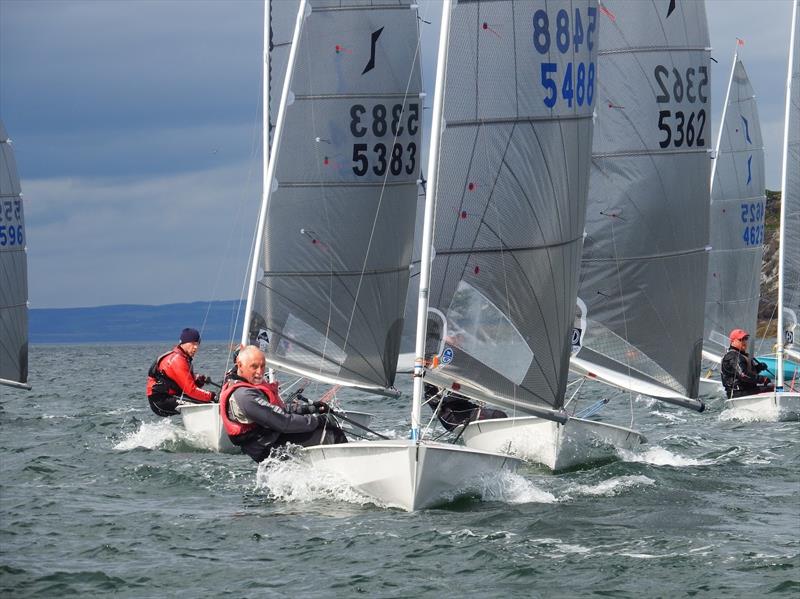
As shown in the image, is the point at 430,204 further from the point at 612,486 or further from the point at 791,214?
the point at 791,214

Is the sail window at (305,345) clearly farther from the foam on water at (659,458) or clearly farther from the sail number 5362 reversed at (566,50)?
the sail number 5362 reversed at (566,50)

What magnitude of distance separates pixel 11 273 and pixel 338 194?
8240mm

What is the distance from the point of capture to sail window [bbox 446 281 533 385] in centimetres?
1151

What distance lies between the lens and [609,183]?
15773mm

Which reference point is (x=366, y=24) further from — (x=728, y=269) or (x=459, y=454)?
(x=728, y=269)

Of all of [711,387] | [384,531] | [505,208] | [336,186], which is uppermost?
[336,186]

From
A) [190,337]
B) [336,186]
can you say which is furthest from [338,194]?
[190,337]

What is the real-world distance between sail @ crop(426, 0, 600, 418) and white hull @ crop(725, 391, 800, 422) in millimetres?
8509

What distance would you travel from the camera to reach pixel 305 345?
52.5 feet

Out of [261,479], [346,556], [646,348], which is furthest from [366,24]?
[346,556]

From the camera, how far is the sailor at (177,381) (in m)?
15.7

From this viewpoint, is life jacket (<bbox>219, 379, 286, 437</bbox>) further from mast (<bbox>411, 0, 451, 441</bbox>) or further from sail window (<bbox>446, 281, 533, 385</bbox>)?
sail window (<bbox>446, 281, 533, 385</bbox>)

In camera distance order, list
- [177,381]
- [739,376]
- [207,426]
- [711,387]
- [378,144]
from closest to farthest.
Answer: [207,426]
[177,381]
[378,144]
[739,376]
[711,387]

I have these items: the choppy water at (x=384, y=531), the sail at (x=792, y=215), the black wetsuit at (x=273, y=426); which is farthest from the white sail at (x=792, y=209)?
the black wetsuit at (x=273, y=426)
